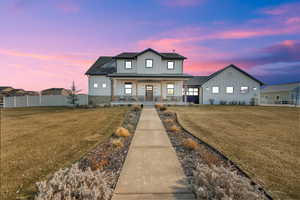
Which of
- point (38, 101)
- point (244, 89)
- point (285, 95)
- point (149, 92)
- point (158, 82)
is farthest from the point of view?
point (285, 95)

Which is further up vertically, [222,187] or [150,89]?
[150,89]

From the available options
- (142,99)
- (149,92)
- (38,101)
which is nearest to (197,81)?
(149,92)

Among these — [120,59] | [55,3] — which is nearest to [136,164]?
[55,3]

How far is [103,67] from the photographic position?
26000 mm

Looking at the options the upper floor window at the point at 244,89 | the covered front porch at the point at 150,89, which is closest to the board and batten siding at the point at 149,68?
the covered front porch at the point at 150,89

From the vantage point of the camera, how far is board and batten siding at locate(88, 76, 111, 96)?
2475 centimetres

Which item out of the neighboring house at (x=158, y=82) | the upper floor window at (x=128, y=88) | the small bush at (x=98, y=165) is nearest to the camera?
the small bush at (x=98, y=165)

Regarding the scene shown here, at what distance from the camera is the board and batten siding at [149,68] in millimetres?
21719

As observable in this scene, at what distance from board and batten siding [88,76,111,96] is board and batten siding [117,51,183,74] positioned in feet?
13.3

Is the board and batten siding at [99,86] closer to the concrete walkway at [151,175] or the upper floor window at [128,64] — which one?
the upper floor window at [128,64]

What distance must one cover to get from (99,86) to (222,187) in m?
24.8

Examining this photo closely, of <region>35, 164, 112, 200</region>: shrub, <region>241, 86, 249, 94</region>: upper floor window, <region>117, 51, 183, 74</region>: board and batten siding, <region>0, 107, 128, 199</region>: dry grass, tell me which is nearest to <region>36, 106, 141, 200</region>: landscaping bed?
<region>35, 164, 112, 200</region>: shrub

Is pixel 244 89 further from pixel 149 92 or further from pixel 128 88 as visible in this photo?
pixel 128 88

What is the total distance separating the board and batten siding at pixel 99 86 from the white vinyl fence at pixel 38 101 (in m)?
2.39
